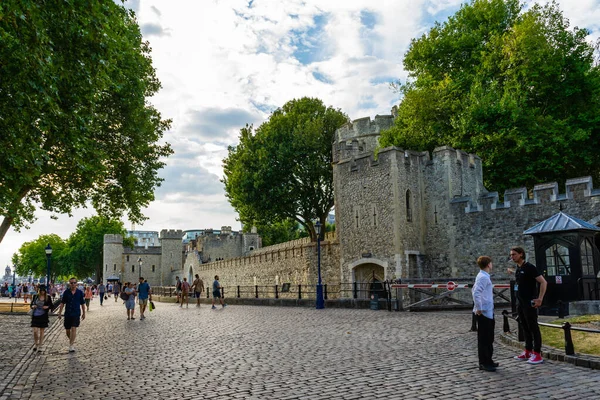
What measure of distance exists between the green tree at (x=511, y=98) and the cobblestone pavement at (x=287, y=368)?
48.1 ft

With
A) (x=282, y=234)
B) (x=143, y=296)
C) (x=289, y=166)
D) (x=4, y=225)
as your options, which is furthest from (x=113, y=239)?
(x=143, y=296)

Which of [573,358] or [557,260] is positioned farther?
[557,260]

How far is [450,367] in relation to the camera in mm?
7680

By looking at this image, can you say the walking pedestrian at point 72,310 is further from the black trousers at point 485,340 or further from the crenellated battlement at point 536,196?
the crenellated battlement at point 536,196

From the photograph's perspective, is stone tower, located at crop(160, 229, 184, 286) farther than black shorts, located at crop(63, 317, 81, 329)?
Yes

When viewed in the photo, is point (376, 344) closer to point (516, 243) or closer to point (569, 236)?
point (569, 236)

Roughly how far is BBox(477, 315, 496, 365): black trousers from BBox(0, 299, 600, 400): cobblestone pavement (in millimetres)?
197

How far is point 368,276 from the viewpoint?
26.3 m

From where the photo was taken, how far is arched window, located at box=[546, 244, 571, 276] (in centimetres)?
1410

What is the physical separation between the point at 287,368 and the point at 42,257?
307ft

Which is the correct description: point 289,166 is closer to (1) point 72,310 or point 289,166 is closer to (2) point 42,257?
(1) point 72,310

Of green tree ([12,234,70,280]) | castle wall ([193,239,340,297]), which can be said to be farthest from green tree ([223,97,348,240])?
green tree ([12,234,70,280])

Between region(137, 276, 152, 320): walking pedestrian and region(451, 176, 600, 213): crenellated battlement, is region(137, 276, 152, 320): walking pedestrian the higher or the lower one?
the lower one

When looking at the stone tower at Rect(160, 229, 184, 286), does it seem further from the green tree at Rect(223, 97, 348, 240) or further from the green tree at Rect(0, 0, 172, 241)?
the green tree at Rect(0, 0, 172, 241)
